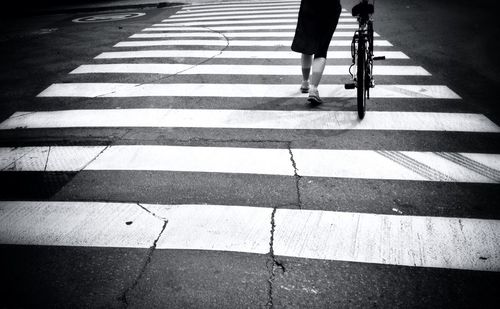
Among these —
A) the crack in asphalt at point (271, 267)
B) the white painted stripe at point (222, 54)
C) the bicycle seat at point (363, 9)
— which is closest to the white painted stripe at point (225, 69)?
the white painted stripe at point (222, 54)

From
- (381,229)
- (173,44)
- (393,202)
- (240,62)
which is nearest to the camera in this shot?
(381,229)

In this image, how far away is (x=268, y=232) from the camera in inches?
108

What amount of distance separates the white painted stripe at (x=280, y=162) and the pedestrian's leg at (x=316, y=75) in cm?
134

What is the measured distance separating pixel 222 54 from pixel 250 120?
→ 3639 millimetres

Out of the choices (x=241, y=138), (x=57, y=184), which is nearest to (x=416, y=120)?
(x=241, y=138)

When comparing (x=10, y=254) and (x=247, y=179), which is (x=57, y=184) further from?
(x=247, y=179)

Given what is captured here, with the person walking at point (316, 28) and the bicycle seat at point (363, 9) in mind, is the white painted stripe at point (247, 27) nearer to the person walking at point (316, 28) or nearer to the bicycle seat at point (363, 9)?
the person walking at point (316, 28)

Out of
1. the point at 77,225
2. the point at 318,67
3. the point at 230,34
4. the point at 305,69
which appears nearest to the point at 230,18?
the point at 230,34

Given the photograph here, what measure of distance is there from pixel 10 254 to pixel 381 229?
2.85m

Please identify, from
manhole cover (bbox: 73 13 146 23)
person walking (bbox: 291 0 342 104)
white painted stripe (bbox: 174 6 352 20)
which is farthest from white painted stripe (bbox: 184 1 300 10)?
person walking (bbox: 291 0 342 104)

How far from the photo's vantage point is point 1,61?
7.72 meters

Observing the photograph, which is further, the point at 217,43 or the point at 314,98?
the point at 217,43

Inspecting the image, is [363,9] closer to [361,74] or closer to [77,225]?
[361,74]

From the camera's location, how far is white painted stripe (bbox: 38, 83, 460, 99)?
5445 mm
